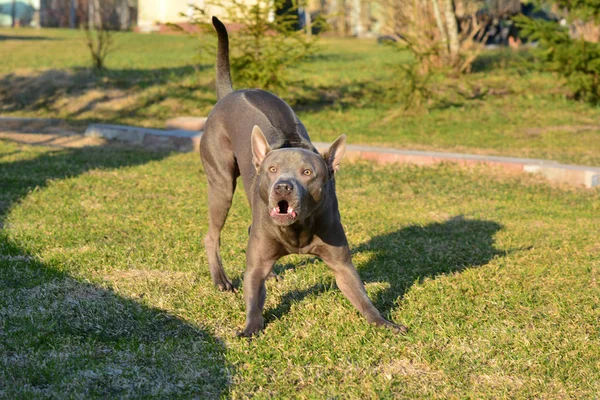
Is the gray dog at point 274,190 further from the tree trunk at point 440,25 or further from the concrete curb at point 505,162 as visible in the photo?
the tree trunk at point 440,25

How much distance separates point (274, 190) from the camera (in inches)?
175

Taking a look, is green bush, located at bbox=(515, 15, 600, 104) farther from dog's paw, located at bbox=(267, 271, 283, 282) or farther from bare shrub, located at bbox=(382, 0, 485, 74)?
dog's paw, located at bbox=(267, 271, 283, 282)

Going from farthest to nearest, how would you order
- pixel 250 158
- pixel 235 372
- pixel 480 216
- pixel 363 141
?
pixel 363 141 < pixel 480 216 < pixel 250 158 < pixel 235 372

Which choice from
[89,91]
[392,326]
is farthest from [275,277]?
[89,91]

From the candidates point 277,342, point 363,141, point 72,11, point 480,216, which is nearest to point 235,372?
point 277,342

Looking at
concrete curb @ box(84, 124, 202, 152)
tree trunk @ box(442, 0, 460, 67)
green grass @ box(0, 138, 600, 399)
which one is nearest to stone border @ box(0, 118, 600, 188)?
concrete curb @ box(84, 124, 202, 152)

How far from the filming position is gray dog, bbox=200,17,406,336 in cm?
460

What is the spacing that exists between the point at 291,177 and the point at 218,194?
156 centimetres

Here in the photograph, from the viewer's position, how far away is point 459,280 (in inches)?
237

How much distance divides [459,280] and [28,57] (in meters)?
24.8

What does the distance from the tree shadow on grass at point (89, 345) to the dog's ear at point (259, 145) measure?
108cm

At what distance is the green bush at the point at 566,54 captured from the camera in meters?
17.4

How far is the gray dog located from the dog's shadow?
325 millimetres

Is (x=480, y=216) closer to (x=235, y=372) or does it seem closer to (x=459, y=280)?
(x=459, y=280)
